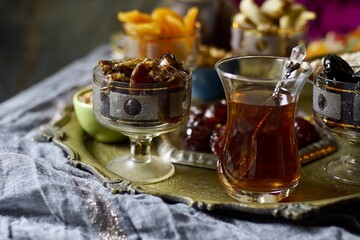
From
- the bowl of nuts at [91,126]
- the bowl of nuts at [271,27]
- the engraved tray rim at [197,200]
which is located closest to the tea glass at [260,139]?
the engraved tray rim at [197,200]

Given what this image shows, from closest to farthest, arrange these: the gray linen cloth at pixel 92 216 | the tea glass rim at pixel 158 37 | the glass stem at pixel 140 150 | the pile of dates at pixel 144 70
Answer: the gray linen cloth at pixel 92 216 < the pile of dates at pixel 144 70 < the glass stem at pixel 140 150 < the tea glass rim at pixel 158 37

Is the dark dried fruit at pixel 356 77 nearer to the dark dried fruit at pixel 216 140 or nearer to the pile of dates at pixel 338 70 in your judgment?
the pile of dates at pixel 338 70

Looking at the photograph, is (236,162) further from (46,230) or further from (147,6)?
(147,6)

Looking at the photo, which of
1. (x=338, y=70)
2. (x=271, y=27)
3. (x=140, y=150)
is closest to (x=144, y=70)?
(x=140, y=150)

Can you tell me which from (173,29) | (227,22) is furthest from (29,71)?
(173,29)

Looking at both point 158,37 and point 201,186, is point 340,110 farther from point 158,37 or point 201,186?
point 158,37

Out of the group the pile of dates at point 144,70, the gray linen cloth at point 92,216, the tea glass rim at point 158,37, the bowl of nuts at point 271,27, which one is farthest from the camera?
the bowl of nuts at point 271,27

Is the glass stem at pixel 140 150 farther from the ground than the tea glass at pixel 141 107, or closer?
closer
